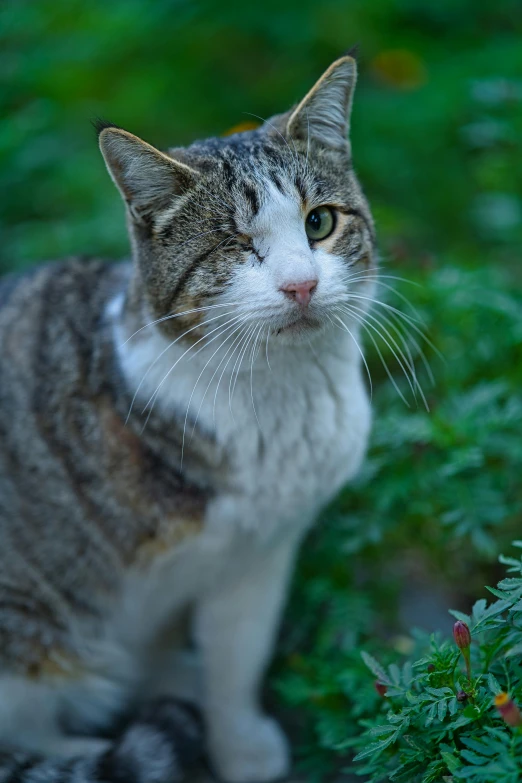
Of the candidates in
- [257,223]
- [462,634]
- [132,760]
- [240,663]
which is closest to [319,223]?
[257,223]

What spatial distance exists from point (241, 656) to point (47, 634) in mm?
586

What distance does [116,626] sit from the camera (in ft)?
8.00

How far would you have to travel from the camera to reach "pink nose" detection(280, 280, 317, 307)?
1.78 m

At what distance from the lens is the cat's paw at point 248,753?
2400 mm

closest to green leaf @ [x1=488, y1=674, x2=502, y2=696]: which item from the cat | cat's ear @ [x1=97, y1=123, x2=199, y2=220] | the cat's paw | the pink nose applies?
the cat

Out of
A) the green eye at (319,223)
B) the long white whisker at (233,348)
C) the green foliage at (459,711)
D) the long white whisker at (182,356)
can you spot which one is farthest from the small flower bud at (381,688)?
the green eye at (319,223)

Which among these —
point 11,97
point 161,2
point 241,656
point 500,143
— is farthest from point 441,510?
point 161,2

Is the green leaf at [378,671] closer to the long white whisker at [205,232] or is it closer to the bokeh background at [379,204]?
the bokeh background at [379,204]

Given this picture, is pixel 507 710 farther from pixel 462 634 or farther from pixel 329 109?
pixel 329 109

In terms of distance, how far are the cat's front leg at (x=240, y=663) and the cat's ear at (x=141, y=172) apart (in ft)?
3.52

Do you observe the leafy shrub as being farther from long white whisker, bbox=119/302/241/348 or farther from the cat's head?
long white whisker, bbox=119/302/241/348

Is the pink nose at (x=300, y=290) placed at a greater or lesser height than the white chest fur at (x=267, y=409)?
greater

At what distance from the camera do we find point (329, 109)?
2121mm

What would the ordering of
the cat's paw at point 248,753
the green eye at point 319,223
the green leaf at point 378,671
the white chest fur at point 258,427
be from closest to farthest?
the green leaf at point 378,671 < the green eye at point 319,223 < the white chest fur at point 258,427 < the cat's paw at point 248,753
